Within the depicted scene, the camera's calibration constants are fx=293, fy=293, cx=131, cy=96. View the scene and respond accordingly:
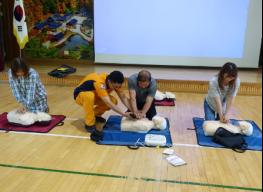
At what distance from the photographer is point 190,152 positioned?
2.43m

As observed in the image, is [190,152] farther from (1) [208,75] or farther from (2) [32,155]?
(1) [208,75]

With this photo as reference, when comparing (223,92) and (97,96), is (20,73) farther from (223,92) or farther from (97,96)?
(223,92)

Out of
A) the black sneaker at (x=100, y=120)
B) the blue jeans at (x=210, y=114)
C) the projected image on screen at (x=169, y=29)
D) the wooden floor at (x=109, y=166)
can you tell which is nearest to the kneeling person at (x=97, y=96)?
the black sneaker at (x=100, y=120)

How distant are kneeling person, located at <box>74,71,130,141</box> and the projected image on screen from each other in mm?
2697

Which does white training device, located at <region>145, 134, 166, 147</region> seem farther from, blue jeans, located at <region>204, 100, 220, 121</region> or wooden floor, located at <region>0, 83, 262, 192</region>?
blue jeans, located at <region>204, 100, 220, 121</region>

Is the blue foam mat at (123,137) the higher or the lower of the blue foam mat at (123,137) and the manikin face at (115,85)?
the lower

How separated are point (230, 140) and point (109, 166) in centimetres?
108

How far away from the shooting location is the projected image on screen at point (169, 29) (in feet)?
16.9

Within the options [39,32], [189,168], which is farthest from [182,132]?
[39,32]

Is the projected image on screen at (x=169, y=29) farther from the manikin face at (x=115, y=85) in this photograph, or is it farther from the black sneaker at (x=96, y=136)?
the black sneaker at (x=96, y=136)

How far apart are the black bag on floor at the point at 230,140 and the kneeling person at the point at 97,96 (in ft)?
2.76

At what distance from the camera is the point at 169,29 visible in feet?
17.4

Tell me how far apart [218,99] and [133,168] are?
3.57ft

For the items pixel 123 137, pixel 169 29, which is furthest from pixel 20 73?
pixel 169 29
